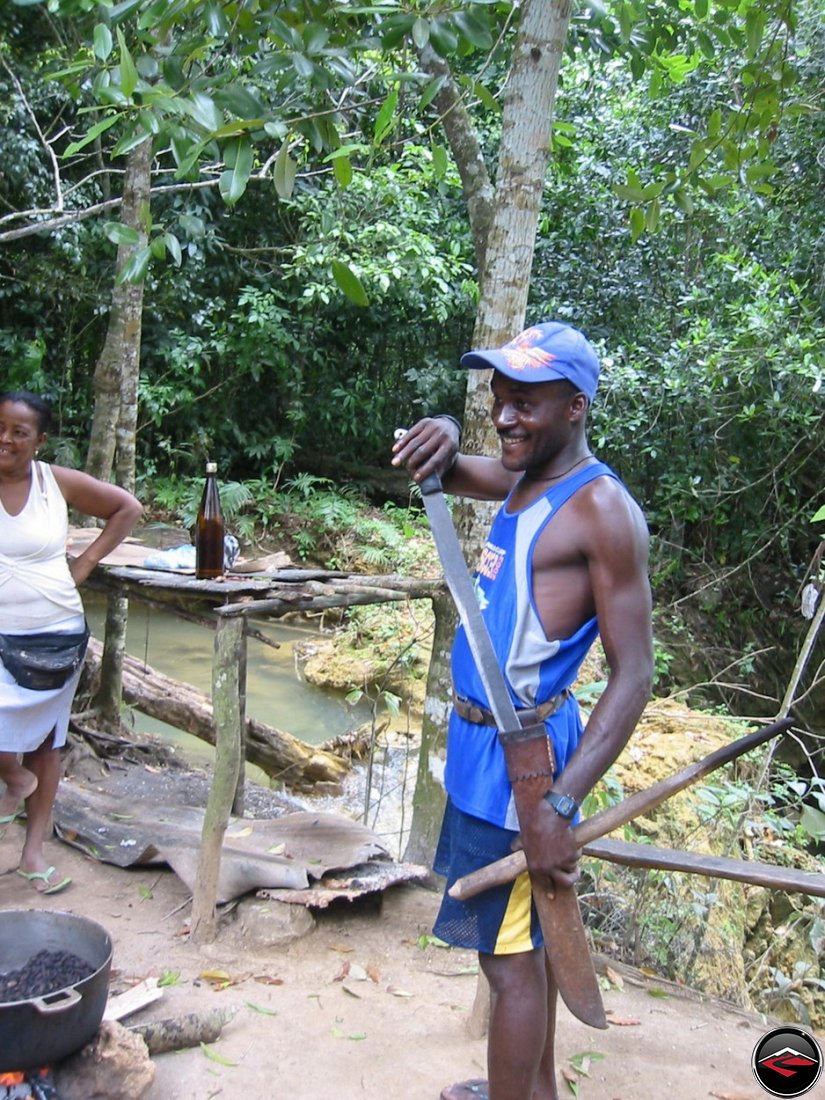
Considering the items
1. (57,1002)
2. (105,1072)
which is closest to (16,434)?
(57,1002)

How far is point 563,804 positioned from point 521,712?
0.19m

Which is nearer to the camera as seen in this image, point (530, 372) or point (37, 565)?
point (530, 372)

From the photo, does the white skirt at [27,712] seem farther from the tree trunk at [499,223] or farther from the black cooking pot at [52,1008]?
the tree trunk at [499,223]

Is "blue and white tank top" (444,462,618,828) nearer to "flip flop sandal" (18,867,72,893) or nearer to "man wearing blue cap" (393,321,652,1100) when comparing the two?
"man wearing blue cap" (393,321,652,1100)

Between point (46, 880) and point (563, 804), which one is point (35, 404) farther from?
point (563, 804)

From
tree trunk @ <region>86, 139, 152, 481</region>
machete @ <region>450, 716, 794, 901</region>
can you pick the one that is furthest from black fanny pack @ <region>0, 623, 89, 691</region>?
tree trunk @ <region>86, 139, 152, 481</region>

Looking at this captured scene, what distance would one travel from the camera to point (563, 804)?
5.45 feet

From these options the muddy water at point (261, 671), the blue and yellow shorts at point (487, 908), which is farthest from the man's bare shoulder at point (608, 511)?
the muddy water at point (261, 671)

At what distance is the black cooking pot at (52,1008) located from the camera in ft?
6.21

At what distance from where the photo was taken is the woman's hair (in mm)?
2938

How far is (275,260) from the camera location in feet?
38.3

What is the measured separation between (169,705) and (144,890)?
2007mm

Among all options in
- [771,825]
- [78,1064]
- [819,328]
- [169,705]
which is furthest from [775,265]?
[78,1064]

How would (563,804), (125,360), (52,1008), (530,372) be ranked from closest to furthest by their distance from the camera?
(563,804), (530,372), (52,1008), (125,360)
